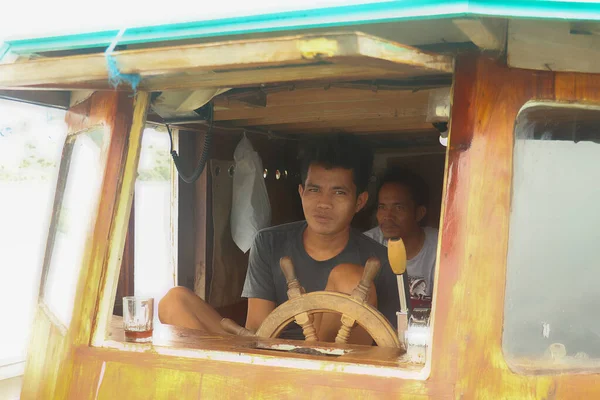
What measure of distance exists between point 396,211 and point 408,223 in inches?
5.1

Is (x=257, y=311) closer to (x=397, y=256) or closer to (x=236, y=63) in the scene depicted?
(x=397, y=256)

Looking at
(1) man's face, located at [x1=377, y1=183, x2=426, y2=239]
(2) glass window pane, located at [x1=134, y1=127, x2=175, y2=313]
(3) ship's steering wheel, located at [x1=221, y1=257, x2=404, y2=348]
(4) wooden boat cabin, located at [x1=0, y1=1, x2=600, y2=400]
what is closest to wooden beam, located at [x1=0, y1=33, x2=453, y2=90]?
(4) wooden boat cabin, located at [x1=0, y1=1, x2=600, y2=400]

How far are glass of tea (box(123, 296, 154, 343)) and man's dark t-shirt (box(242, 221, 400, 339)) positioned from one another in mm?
1173

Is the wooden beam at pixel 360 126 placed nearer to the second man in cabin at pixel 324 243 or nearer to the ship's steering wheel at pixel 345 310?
the second man in cabin at pixel 324 243

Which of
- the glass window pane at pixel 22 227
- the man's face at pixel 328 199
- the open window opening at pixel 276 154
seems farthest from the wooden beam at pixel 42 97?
the man's face at pixel 328 199

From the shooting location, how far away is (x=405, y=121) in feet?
13.6

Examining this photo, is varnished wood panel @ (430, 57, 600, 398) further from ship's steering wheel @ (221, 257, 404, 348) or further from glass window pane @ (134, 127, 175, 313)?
glass window pane @ (134, 127, 175, 313)

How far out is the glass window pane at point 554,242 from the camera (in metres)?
1.82

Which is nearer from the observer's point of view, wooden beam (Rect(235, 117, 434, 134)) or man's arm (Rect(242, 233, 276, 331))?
man's arm (Rect(242, 233, 276, 331))

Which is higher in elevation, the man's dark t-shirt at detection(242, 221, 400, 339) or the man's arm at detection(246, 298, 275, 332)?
the man's dark t-shirt at detection(242, 221, 400, 339)

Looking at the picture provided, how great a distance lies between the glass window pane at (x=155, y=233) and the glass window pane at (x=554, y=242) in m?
2.81

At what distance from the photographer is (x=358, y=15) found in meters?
1.62

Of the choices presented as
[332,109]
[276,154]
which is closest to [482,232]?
[332,109]

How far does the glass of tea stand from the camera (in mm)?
2293
